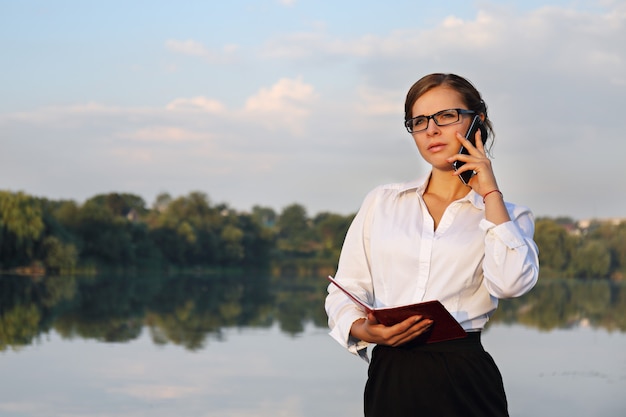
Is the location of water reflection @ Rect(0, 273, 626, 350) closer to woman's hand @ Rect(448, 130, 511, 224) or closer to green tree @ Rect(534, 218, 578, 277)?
woman's hand @ Rect(448, 130, 511, 224)

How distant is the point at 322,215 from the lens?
189 feet

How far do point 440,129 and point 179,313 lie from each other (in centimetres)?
1296

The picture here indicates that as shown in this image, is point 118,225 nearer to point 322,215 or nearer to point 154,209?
point 154,209

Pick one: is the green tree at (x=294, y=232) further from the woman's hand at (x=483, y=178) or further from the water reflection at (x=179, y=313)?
the woman's hand at (x=483, y=178)

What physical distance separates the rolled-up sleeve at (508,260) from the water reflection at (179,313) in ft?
26.3

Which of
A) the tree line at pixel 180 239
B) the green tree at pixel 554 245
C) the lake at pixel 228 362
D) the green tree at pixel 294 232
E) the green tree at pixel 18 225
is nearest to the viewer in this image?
the lake at pixel 228 362

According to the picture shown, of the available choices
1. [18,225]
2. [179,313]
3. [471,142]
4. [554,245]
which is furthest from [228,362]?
[554,245]

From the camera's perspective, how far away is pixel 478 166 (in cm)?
194

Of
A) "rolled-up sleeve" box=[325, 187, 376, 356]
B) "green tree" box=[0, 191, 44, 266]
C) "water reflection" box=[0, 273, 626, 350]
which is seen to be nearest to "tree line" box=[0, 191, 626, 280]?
"green tree" box=[0, 191, 44, 266]

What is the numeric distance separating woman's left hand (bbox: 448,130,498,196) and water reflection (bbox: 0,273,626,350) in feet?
26.0

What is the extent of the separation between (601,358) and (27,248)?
22595 millimetres

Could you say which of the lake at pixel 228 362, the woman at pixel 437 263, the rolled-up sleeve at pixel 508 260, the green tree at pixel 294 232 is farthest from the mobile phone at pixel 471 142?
the green tree at pixel 294 232

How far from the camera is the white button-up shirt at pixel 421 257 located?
1.95 metres

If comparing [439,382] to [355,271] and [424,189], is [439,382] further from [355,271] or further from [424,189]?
[424,189]
